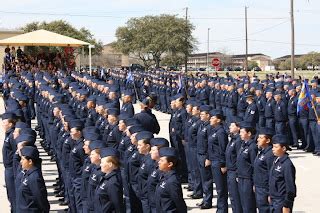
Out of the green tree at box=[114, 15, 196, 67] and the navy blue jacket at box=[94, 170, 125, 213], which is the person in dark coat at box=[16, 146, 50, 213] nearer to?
the navy blue jacket at box=[94, 170, 125, 213]

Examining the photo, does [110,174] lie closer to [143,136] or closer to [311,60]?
[143,136]

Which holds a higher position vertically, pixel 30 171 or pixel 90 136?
pixel 90 136

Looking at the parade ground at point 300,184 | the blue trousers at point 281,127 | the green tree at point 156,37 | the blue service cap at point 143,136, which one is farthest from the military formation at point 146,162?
the green tree at point 156,37

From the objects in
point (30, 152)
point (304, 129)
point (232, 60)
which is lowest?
point (304, 129)

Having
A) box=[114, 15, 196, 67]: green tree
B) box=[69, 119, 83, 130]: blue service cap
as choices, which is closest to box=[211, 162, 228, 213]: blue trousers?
box=[69, 119, 83, 130]: blue service cap

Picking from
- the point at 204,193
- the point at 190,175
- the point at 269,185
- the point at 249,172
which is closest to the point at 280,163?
the point at 269,185

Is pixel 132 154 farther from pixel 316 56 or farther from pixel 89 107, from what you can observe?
pixel 316 56

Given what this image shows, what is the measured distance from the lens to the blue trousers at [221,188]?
916 centimetres

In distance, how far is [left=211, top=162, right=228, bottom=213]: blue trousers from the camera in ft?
30.0

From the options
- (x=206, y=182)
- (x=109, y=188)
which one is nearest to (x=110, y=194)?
(x=109, y=188)

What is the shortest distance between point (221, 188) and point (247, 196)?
3.21 feet

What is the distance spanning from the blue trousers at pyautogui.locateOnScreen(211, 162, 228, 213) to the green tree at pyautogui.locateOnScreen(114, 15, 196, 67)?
51.0m

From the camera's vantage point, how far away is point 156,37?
60875mm

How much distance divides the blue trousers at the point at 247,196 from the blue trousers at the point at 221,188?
0.77 m
